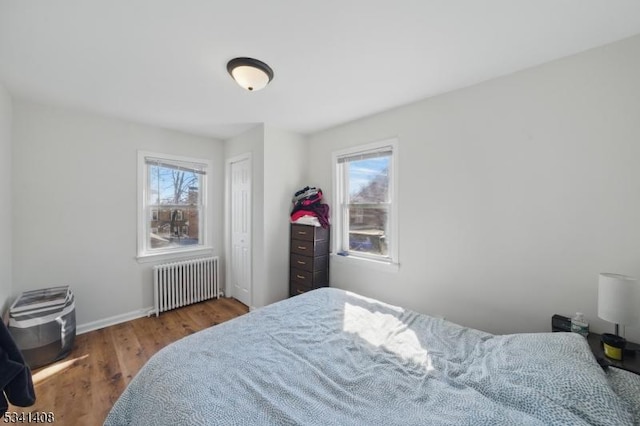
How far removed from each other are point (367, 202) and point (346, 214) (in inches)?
14.0

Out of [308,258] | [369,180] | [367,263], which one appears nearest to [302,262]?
[308,258]

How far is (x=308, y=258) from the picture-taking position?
306 cm

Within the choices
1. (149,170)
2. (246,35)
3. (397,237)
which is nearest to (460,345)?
(397,237)

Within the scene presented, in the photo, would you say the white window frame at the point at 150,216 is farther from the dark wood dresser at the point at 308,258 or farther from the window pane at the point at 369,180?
the window pane at the point at 369,180

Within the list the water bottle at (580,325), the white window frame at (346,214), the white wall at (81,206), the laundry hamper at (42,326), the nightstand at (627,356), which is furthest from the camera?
the white window frame at (346,214)

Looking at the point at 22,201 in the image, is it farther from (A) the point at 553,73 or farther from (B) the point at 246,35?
(A) the point at 553,73

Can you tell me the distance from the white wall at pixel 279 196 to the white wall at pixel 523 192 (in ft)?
4.53

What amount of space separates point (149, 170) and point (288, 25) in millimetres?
2753

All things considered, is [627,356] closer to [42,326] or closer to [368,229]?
[368,229]

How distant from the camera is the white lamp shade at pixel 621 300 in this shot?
4.27 ft

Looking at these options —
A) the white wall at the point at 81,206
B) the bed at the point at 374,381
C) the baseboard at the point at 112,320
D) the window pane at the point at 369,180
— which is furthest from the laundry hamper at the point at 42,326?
the window pane at the point at 369,180

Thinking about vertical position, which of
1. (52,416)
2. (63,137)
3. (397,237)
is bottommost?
(52,416)

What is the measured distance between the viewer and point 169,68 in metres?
1.83

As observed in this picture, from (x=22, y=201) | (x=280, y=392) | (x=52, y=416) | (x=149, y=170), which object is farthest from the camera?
(x=149, y=170)
